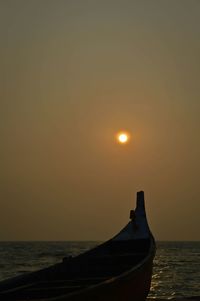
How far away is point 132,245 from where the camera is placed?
1802 centimetres

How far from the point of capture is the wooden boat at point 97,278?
9.64 metres

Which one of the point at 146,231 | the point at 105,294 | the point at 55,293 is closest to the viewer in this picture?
the point at 105,294

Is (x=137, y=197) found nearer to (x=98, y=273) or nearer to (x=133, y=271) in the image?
(x=98, y=273)

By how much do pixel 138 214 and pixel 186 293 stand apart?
205 inches

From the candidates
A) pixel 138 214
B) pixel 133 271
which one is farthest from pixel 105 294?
pixel 138 214

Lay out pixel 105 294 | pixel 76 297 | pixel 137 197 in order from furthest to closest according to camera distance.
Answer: pixel 137 197 → pixel 105 294 → pixel 76 297

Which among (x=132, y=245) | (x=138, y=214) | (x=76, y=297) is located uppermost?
(x=138, y=214)

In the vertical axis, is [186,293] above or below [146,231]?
below

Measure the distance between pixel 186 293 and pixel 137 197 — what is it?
→ 548 centimetres

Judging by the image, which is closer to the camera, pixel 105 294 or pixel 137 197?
pixel 105 294

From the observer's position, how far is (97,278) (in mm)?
12289

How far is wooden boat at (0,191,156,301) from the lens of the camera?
964 centimetres

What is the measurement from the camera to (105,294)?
9.47 m

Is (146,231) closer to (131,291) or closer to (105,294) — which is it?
(131,291)
